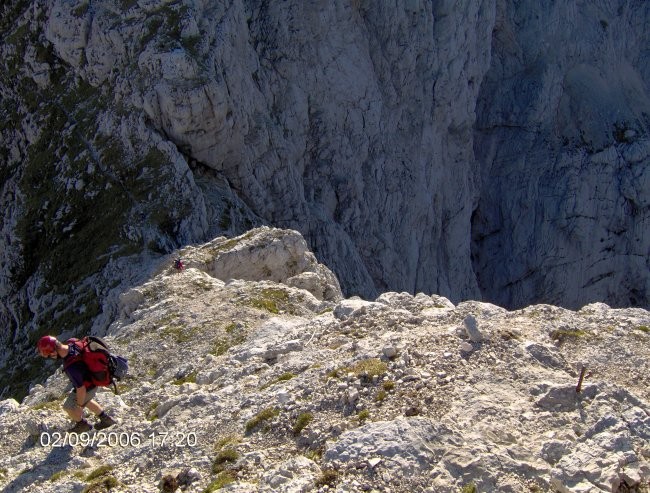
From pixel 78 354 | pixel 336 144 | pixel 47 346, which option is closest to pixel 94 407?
pixel 78 354

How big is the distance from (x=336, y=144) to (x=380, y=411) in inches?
1444

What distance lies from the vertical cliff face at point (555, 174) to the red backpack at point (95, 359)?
58063 mm

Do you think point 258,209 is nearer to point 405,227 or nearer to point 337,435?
point 405,227

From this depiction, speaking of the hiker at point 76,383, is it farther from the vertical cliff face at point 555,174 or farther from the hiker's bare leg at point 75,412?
the vertical cliff face at point 555,174

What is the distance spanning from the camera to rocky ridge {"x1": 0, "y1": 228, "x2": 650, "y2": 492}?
1160 centimetres

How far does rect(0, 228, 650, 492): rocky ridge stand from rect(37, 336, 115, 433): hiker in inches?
21.3

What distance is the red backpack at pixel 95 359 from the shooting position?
14438mm

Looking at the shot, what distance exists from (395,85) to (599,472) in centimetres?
4565

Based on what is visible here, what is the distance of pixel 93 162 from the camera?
3516 cm

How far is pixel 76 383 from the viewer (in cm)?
1430

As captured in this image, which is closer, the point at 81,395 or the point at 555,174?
the point at 81,395

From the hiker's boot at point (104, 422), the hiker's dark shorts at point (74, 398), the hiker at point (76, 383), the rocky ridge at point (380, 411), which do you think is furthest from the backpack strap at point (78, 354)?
the rocky ridge at point (380, 411)

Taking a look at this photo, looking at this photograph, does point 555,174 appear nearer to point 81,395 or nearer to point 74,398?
point 74,398

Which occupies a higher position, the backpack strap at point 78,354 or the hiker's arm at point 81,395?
the backpack strap at point 78,354
